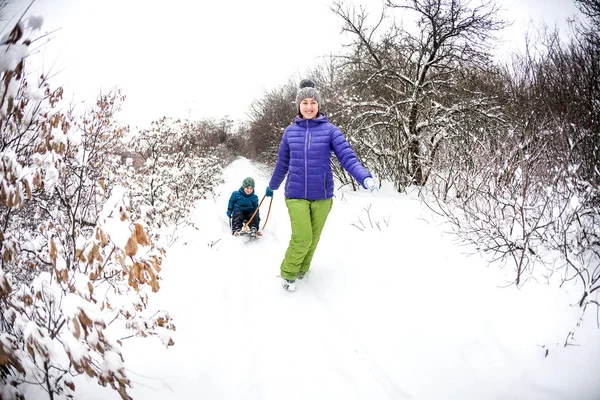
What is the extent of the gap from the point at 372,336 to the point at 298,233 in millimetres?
1152

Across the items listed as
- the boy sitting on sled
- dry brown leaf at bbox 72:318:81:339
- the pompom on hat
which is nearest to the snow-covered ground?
dry brown leaf at bbox 72:318:81:339

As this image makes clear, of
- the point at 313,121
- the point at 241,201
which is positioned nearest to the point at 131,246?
the point at 313,121

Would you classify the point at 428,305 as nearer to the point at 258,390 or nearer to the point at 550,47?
the point at 258,390

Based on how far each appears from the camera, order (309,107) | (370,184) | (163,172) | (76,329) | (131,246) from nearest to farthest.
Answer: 1. (76,329)
2. (131,246)
3. (370,184)
4. (309,107)
5. (163,172)

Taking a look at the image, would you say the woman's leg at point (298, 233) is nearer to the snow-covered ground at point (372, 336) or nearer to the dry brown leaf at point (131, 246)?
the snow-covered ground at point (372, 336)

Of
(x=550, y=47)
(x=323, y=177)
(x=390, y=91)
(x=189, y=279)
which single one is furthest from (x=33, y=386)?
→ (x=550, y=47)

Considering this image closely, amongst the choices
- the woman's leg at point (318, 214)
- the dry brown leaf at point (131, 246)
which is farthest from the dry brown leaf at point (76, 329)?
the woman's leg at point (318, 214)

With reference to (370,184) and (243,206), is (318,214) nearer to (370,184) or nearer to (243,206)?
(370,184)

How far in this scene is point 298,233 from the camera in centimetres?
285

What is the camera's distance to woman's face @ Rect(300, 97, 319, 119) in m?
2.80

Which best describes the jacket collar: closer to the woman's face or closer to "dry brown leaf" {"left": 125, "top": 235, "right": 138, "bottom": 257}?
the woman's face

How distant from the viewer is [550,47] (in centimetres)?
543

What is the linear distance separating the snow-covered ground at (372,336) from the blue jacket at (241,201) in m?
1.65

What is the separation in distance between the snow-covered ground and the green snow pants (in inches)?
12.3
